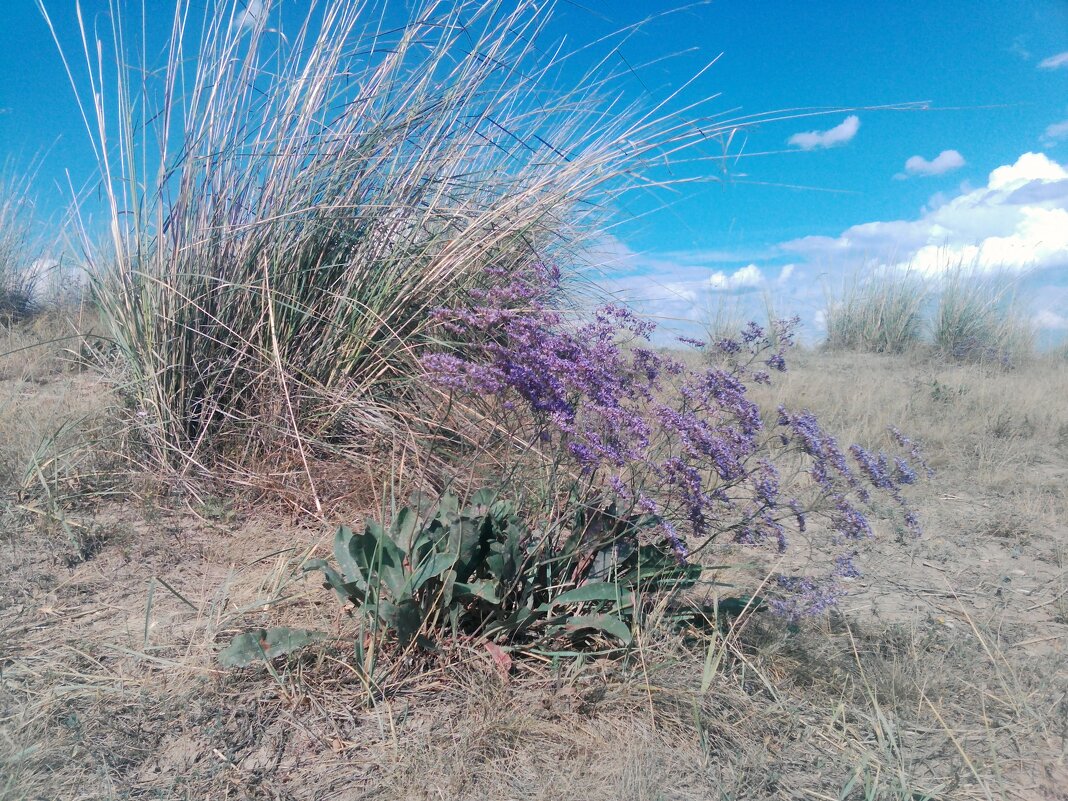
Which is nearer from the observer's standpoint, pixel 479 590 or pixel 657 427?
pixel 479 590

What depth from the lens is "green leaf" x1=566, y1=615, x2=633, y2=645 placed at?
1772mm

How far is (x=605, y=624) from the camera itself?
1803mm

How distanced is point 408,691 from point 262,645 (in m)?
0.36

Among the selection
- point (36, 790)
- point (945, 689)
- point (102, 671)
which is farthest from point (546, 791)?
point (945, 689)

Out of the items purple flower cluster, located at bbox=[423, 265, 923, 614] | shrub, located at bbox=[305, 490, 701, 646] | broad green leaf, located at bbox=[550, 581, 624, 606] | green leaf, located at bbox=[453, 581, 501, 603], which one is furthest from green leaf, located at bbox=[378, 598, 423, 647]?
purple flower cluster, located at bbox=[423, 265, 923, 614]

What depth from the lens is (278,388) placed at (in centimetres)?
276

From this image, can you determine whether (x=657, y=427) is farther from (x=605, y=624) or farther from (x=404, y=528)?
(x=404, y=528)

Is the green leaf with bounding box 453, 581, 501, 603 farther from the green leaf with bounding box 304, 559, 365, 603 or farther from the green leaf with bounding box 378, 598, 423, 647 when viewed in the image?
the green leaf with bounding box 304, 559, 365, 603

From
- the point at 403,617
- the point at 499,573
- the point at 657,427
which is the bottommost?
the point at 403,617

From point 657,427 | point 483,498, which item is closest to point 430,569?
point 483,498

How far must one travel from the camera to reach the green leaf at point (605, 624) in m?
1.77

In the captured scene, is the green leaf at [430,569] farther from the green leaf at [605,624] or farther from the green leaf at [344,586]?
the green leaf at [605,624]

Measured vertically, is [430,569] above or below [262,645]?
above

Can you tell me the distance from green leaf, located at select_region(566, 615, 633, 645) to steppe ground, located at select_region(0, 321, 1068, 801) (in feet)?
0.32
